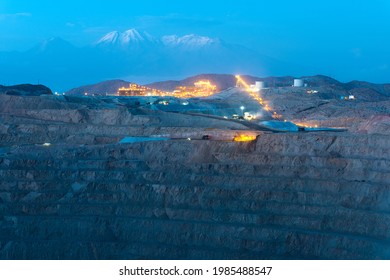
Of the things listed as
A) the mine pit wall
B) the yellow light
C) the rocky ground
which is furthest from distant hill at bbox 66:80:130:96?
the mine pit wall

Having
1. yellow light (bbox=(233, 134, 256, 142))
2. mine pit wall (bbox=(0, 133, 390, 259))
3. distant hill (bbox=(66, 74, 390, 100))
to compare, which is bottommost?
mine pit wall (bbox=(0, 133, 390, 259))

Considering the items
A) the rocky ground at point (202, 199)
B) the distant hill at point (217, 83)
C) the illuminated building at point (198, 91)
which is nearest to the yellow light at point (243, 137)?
the rocky ground at point (202, 199)

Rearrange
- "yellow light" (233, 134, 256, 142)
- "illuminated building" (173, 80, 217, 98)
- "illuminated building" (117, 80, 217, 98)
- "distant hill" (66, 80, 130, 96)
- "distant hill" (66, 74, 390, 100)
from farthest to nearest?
"distant hill" (66, 80, 130, 96) < "distant hill" (66, 74, 390, 100) < "illuminated building" (173, 80, 217, 98) < "illuminated building" (117, 80, 217, 98) < "yellow light" (233, 134, 256, 142)

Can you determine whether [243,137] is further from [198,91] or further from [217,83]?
[217,83]

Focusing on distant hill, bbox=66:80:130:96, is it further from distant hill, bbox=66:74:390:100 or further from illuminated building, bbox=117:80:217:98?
illuminated building, bbox=117:80:217:98

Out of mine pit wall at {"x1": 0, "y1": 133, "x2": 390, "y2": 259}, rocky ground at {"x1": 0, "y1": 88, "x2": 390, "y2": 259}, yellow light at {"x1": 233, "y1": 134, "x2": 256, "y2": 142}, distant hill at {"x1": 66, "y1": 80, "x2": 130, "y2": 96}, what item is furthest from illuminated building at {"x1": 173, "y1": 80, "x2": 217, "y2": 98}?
mine pit wall at {"x1": 0, "y1": 133, "x2": 390, "y2": 259}

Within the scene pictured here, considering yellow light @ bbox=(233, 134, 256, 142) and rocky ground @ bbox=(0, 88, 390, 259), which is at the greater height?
yellow light @ bbox=(233, 134, 256, 142)

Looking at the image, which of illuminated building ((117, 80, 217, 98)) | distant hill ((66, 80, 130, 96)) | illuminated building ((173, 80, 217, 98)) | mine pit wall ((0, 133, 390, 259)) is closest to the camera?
mine pit wall ((0, 133, 390, 259))

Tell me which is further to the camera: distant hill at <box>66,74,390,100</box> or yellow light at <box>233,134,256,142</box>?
distant hill at <box>66,74,390,100</box>
